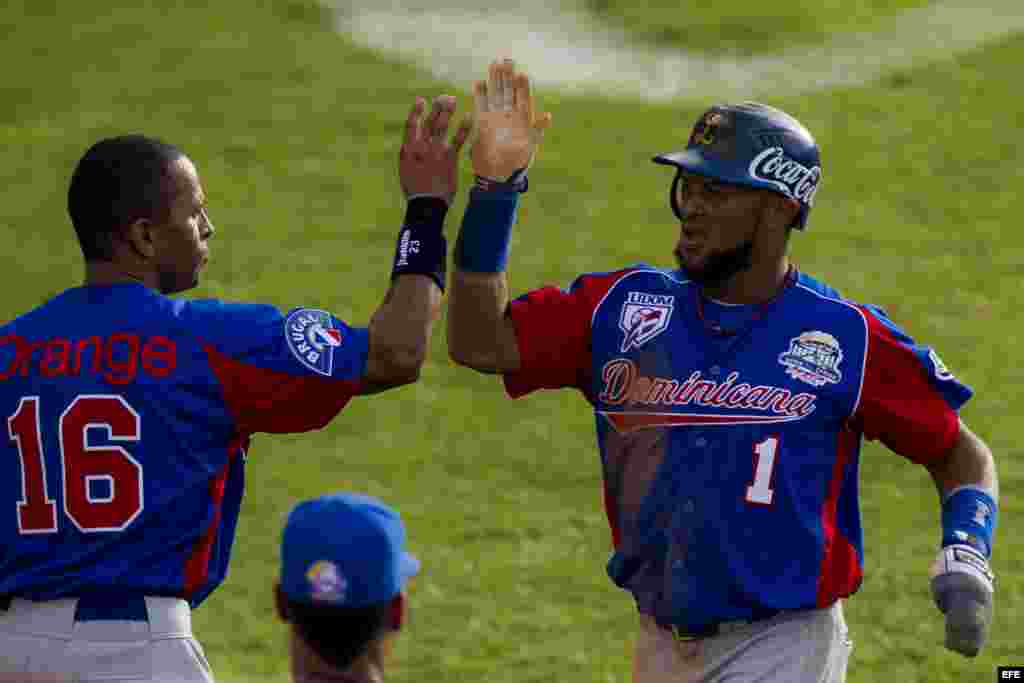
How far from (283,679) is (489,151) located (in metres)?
4.41

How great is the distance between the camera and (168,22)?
19.8m

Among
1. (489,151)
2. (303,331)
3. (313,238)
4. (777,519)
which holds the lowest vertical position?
(313,238)

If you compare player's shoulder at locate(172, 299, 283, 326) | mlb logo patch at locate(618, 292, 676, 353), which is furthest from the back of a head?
mlb logo patch at locate(618, 292, 676, 353)

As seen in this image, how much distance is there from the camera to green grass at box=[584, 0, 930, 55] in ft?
63.9

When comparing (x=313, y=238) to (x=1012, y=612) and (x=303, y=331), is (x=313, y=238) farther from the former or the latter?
(x=303, y=331)

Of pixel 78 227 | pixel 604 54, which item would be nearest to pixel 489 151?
pixel 78 227

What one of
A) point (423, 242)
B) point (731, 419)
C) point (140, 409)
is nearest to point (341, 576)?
point (140, 409)

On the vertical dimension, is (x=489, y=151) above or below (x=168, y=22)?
above

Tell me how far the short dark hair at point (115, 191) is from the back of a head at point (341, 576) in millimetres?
1544

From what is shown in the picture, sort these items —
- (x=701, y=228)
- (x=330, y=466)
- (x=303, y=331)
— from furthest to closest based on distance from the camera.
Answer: (x=330, y=466)
(x=701, y=228)
(x=303, y=331)

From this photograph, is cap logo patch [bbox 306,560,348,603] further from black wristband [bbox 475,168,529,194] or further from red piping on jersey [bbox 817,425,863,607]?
red piping on jersey [bbox 817,425,863,607]

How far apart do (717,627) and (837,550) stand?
0.42 m

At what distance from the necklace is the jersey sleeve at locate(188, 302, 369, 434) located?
1085 millimetres

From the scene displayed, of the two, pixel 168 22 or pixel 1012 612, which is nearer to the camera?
pixel 1012 612
